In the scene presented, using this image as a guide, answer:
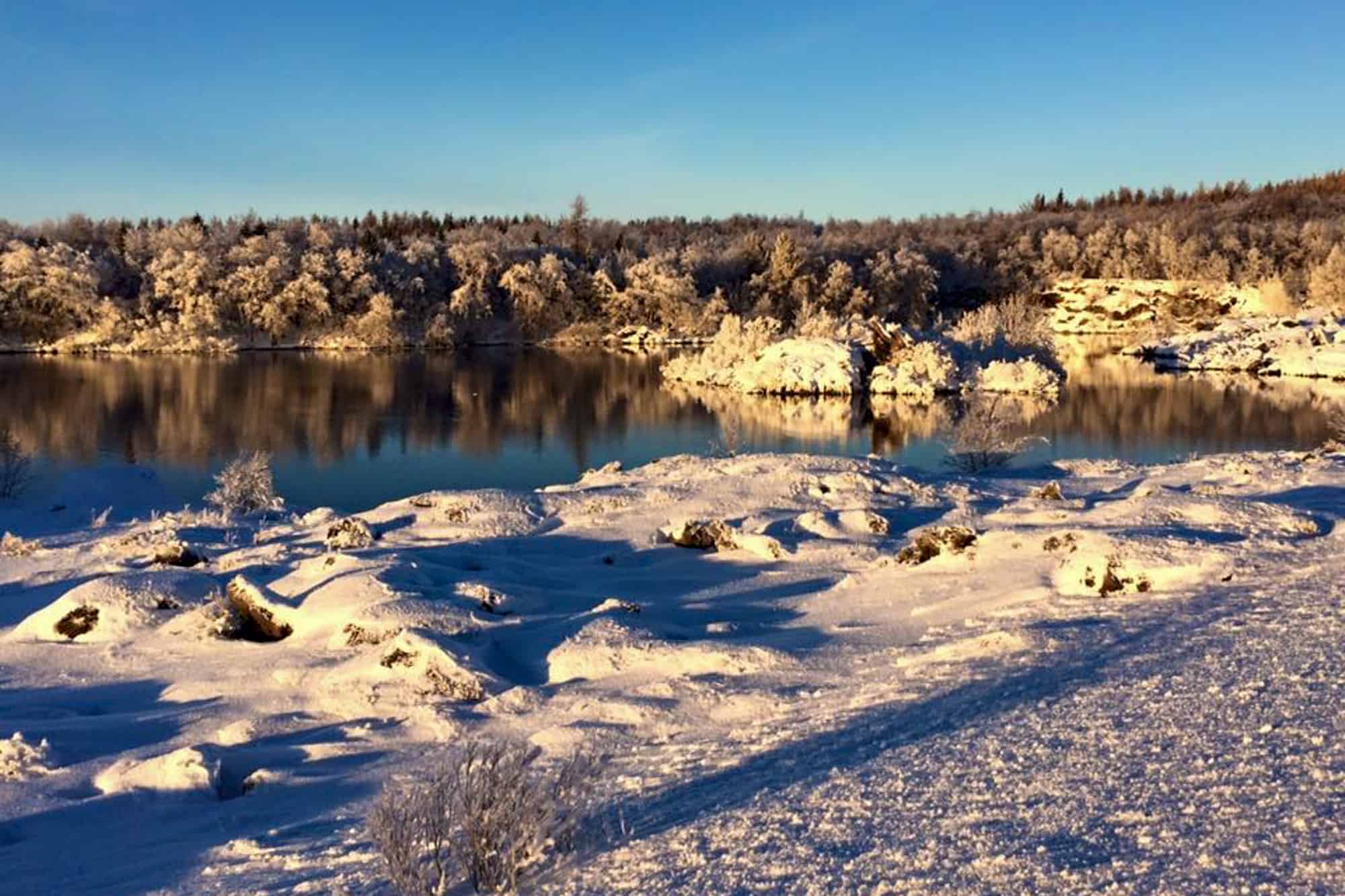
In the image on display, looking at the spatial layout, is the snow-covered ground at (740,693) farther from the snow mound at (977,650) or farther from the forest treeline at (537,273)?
the forest treeline at (537,273)

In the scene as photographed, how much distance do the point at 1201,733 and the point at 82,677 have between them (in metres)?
7.67

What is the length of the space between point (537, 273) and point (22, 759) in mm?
71195

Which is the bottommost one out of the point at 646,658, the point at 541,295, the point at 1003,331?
the point at 646,658

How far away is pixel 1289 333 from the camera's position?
5553cm

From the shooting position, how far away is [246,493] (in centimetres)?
1744

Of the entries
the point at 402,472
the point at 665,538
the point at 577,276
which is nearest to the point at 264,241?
the point at 577,276

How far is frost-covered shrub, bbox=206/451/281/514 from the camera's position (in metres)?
17.1

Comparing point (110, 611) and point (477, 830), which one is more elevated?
point (477, 830)

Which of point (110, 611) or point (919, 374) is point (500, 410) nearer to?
point (919, 374)

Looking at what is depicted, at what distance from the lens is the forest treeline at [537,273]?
211 feet

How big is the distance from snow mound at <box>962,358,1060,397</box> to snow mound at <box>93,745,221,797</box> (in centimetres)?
3628

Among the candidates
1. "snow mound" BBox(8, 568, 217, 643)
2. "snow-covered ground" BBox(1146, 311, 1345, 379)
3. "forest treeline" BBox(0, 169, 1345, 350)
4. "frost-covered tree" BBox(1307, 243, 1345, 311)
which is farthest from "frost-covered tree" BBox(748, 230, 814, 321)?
"snow mound" BBox(8, 568, 217, 643)

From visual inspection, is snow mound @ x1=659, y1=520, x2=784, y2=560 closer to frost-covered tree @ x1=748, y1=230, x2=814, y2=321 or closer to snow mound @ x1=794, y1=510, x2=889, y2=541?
snow mound @ x1=794, y1=510, x2=889, y2=541

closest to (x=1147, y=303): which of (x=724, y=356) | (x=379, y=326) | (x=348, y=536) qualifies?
(x=724, y=356)
